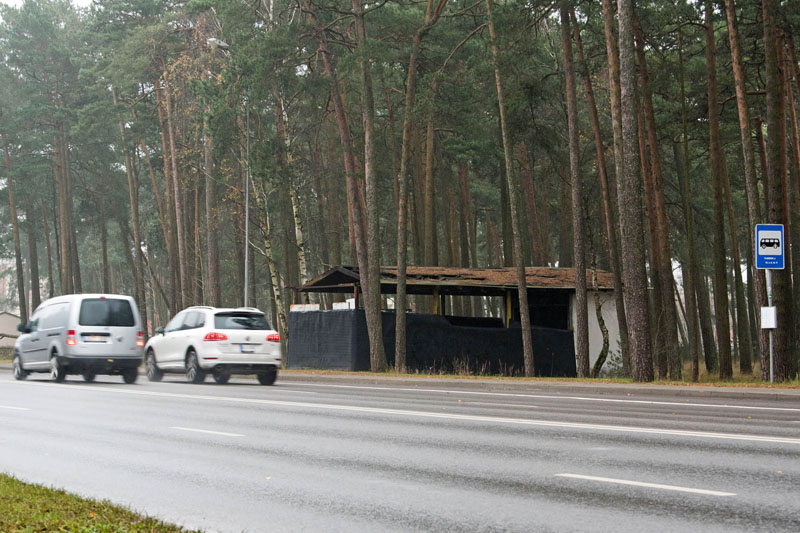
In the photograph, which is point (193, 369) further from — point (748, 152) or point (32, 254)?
point (32, 254)

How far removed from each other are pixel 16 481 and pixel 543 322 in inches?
1282

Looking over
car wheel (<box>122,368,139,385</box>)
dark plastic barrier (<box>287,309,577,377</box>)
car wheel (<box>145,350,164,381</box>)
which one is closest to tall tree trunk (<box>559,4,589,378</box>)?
dark plastic barrier (<box>287,309,577,377</box>)

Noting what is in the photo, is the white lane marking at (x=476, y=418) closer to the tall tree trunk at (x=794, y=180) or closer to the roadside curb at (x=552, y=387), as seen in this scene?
the roadside curb at (x=552, y=387)

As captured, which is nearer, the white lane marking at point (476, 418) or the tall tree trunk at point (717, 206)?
the white lane marking at point (476, 418)

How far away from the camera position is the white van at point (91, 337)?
2475 centimetres

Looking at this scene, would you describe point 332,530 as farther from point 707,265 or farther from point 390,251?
point 707,265

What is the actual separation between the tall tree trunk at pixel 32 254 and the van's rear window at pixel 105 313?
144ft

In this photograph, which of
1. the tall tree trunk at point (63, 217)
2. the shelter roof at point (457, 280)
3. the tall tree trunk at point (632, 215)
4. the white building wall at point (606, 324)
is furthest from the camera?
the tall tree trunk at point (63, 217)

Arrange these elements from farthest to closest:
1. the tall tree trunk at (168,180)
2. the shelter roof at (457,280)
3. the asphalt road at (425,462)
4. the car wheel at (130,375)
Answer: the tall tree trunk at (168,180), the shelter roof at (457,280), the car wheel at (130,375), the asphalt road at (425,462)

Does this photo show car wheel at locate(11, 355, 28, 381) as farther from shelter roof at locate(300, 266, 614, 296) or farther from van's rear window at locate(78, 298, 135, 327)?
shelter roof at locate(300, 266, 614, 296)

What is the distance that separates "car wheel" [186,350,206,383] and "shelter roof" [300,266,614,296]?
9228 millimetres

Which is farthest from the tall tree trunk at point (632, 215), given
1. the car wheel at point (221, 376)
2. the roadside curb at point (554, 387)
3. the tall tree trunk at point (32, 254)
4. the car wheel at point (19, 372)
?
the tall tree trunk at point (32, 254)

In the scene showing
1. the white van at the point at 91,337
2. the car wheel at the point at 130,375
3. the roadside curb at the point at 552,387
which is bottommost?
the roadside curb at the point at 552,387

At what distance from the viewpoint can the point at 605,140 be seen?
3891 cm
